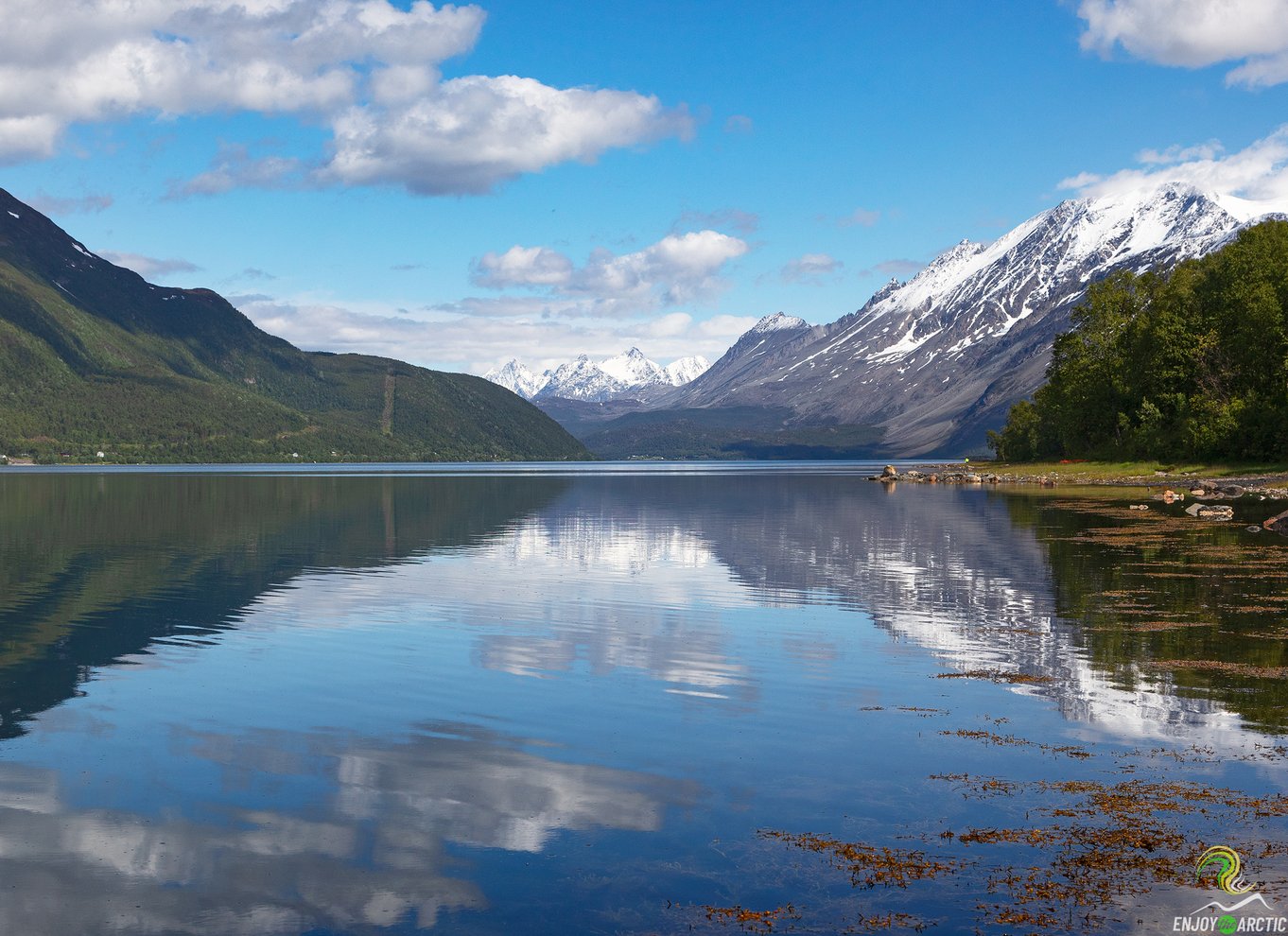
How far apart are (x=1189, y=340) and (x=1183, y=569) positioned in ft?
358

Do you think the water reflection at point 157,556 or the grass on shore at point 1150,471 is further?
the grass on shore at point 1150,471

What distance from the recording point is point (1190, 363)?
5876 inches

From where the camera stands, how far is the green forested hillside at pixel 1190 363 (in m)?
131

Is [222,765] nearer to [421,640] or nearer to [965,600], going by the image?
[421,640]

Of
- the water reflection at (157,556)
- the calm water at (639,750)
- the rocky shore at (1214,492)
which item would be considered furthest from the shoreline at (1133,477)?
the water reflection at (157,556)

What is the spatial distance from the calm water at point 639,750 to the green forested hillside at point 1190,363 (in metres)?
89.6

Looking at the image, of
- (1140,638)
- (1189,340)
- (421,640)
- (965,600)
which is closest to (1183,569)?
(965,600)

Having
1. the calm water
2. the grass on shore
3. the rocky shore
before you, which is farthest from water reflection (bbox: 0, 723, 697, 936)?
the grass on shore

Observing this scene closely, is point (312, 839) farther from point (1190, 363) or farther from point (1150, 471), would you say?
point (1190, 363)

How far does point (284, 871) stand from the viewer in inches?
648

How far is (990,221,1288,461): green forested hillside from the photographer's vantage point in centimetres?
13075

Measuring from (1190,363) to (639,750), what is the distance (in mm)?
147776

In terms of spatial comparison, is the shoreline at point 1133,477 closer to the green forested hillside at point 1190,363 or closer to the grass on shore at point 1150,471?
the grass on shore at point 1150,471

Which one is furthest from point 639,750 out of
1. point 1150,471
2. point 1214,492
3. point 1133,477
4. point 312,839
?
point 1133,477
